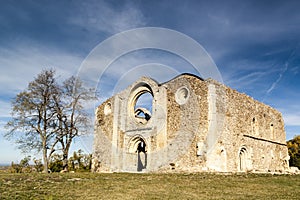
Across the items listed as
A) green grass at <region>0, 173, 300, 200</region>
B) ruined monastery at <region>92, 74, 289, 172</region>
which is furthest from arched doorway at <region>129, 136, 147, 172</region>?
green grass at <region>0, 173, 300, 200</region>

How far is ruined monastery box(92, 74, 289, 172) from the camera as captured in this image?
17203 mm

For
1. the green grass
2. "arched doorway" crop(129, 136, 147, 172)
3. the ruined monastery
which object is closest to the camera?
the green grass

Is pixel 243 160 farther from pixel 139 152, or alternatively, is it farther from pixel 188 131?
pixel 139 152

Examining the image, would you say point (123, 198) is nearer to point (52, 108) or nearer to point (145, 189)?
point (145, 189)

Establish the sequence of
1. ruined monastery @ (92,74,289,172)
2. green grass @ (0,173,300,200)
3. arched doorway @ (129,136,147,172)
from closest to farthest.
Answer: green grass @ (0,173,300,200)
ruined monastery @ (92,74,289,172)
arched doorway @ (129,136,147,172)

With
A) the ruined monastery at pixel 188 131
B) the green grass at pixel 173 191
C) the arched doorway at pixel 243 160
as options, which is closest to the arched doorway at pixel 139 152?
the ruined monastery at pixel 188 131

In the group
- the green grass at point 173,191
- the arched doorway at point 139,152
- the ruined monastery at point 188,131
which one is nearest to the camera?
the green grass at point 173,191

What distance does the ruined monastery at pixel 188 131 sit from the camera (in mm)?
17203

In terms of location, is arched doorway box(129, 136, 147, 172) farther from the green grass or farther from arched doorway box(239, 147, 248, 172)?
the green grass

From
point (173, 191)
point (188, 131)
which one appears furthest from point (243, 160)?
point (173, 191)

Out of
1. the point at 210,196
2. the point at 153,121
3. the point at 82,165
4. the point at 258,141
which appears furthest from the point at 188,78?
the point at 82,165

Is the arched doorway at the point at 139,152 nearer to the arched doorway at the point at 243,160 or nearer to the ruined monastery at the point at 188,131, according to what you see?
the ruined monastery at the point at 188,131

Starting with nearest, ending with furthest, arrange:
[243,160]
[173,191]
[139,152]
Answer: [173,191] → [243,160] → [139,152]

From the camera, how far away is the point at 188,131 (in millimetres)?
17859
